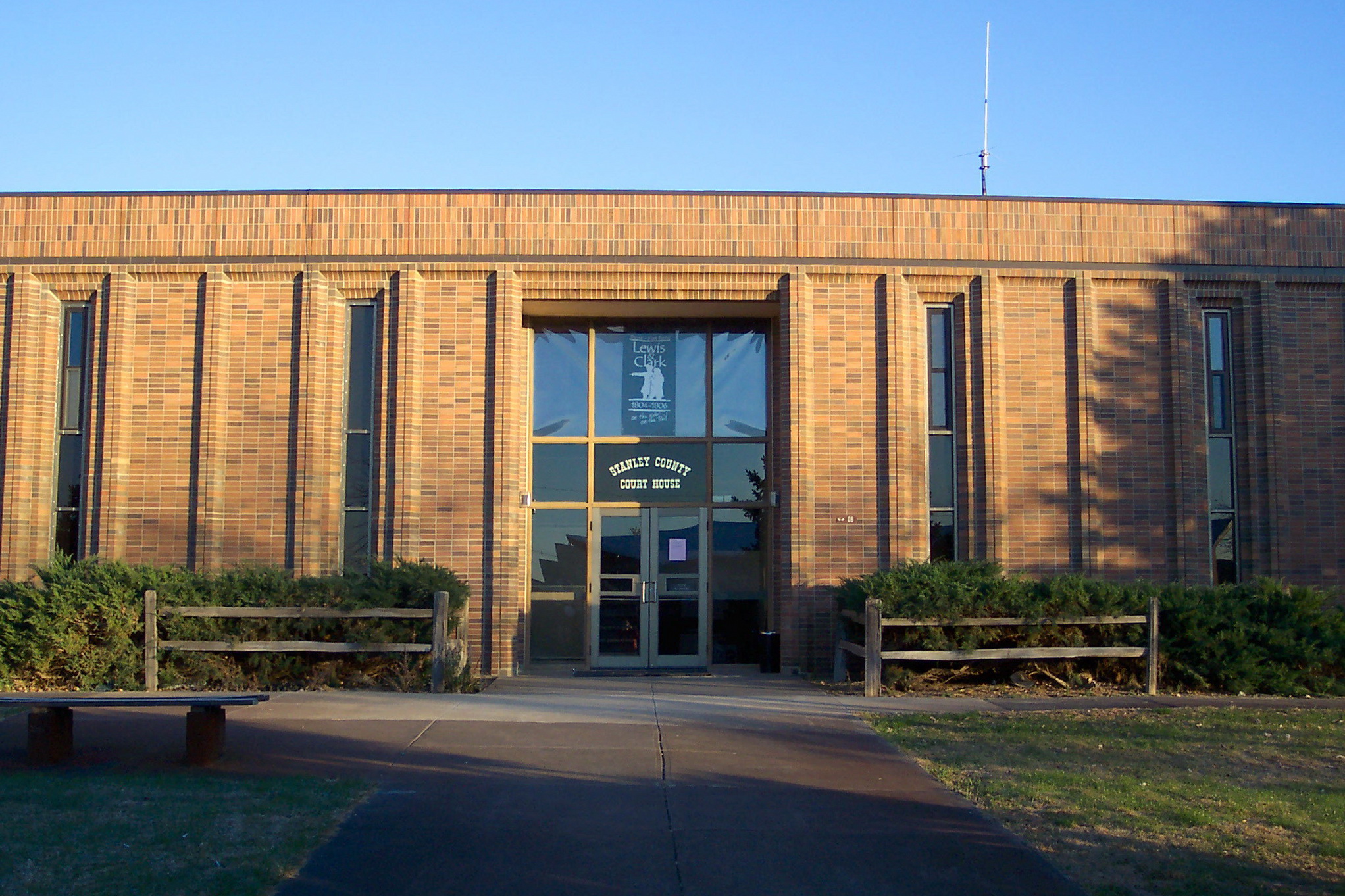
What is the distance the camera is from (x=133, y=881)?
5.79 m

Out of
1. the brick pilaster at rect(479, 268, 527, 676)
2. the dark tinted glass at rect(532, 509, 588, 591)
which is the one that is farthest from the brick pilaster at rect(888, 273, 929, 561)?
the brick pilaster at rect(479, 268, 527, 676)

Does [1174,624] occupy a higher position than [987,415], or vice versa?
[987,415]

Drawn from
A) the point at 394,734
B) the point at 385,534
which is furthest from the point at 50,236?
the point at 394,734

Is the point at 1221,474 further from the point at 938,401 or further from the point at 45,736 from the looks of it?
the point at 45,736

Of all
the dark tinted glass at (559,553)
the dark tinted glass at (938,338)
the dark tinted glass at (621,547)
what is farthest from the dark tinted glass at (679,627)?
the dark tinted glass at (938,338)

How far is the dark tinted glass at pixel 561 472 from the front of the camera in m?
16.5

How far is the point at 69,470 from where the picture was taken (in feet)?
51.6

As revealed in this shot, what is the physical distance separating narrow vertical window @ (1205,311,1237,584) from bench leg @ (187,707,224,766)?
1308 centimetres

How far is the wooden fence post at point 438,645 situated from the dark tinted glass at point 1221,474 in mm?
10601

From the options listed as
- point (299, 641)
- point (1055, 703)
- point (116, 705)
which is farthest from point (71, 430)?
point (1055, 703)

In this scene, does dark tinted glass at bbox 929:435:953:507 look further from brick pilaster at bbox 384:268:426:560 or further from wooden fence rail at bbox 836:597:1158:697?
brick pilaster at bbox 384:268:426:560

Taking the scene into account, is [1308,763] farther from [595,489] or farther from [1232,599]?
[595,489]

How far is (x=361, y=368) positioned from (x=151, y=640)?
478cm

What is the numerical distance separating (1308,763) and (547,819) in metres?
6.27
